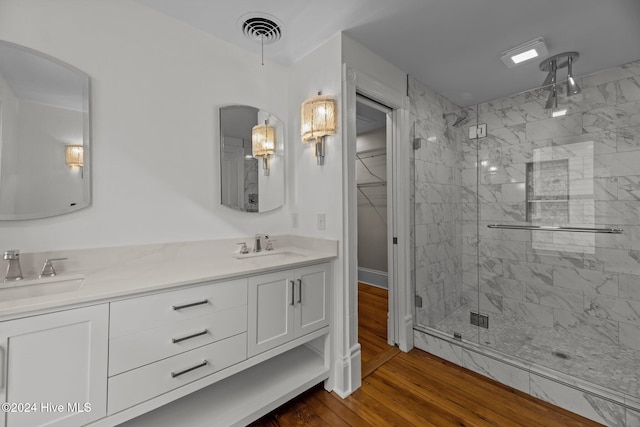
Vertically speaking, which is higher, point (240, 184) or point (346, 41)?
point (346, 41)

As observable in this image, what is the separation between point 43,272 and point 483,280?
325cm

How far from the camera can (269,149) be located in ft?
7.17

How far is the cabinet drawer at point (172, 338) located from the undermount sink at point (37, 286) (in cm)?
35

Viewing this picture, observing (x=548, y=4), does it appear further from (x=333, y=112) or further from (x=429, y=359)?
(x=429, y=359)

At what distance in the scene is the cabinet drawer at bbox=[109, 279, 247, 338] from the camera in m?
1.09

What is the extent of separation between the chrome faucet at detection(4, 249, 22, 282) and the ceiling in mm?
1541

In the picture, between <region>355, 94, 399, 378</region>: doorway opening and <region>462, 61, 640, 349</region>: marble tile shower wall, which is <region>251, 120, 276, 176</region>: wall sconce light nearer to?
<region>355, 94, 399, 378</region>: doorway opening

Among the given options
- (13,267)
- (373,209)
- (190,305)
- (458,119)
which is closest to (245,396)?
(190,305)

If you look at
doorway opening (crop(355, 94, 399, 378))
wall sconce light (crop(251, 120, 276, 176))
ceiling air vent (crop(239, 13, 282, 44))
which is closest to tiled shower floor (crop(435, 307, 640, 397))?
doorway opening (crop(355, 94, 399, 378))

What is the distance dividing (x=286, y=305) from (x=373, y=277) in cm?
278

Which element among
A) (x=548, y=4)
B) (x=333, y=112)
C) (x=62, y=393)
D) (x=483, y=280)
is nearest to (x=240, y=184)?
(x=333, y=112)

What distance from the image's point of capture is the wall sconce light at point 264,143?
213 centimetres

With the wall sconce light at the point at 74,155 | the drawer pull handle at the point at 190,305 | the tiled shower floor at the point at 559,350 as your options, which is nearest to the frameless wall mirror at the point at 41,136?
the wall sconce light at the point at 74,155

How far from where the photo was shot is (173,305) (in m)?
1.21
